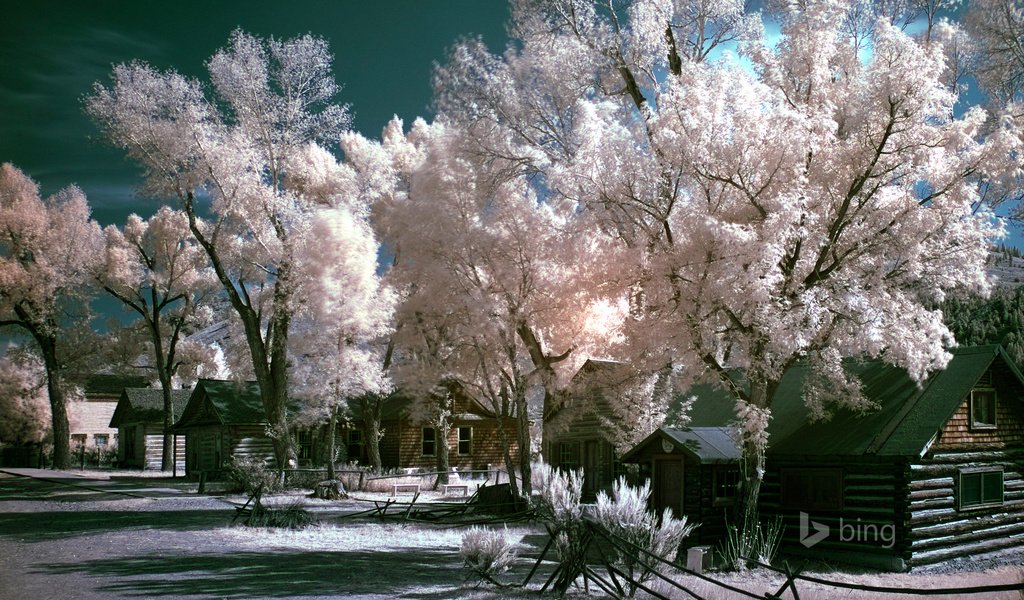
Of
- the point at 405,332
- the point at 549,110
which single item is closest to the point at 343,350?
the point at 405,332

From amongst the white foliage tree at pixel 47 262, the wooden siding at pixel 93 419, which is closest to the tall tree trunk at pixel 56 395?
the white foliage tree at pixel 47 262

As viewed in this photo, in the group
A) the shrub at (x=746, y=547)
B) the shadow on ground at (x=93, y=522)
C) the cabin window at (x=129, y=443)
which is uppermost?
the shrub at (x=746, y=547)

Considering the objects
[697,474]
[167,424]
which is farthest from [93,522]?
[167,424]

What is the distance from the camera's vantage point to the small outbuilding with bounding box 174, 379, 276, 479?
3834 cm

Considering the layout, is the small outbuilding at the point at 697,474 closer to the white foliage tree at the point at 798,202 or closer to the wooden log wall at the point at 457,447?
the white foliage tree at the point at 798,202

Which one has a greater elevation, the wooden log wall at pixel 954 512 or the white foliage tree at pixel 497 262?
the white foliage tree at pixel 497 262

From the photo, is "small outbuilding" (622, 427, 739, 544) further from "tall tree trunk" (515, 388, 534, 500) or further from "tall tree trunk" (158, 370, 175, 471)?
"tall tree trunk" (158, 370, 175, 471)

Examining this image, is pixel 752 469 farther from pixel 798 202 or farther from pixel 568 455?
pixel 568 455

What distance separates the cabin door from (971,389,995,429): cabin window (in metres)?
7.05

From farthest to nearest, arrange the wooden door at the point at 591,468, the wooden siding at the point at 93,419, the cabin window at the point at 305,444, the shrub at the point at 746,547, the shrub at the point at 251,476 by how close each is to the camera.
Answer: the wooden siding at the point at 93,419, the cabin window at the point at 305,444, the shrub at the point at 251,476, the wooden door at the point at 591,468, the shrub at the point at 746,547

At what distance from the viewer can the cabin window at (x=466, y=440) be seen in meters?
42.8

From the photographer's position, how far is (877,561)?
1783 centimetres

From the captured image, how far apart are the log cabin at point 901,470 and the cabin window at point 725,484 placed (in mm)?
231

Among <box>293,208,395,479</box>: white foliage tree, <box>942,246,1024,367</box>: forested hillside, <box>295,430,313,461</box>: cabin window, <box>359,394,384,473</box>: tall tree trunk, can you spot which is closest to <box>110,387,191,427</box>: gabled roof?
<box>295,430,313,461</box>: cabin window
